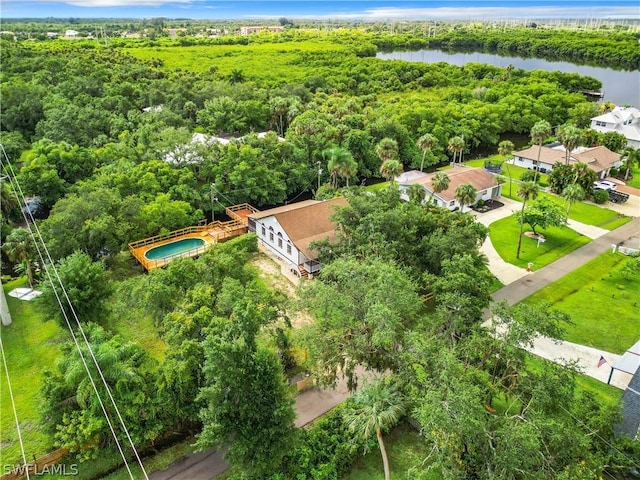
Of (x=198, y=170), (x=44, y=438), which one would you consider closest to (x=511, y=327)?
(x=44, y=438)

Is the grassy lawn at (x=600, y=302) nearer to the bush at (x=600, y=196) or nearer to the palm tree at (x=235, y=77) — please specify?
the bush at (x=600, y=196)

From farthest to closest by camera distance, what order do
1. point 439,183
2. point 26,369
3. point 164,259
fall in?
point 439,183 → point 164,259 → point 26,369

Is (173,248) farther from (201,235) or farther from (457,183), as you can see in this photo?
(457,183)

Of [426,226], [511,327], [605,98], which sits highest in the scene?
[511,327]

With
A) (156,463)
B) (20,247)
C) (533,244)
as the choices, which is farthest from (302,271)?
(533,244)

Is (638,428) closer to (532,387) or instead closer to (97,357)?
(532,387)

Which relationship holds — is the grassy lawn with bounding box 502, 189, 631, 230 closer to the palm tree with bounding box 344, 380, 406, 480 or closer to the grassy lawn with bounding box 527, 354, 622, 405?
the grassy lawn with bounding box 527, 354, 622, 405
